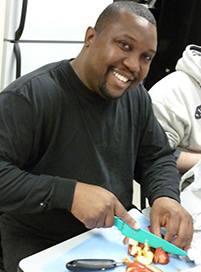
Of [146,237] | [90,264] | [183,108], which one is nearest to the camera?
[90,264]

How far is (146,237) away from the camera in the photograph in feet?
3.26

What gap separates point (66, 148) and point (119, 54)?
0.30m

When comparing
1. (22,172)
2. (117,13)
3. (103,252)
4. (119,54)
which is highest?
(117,13)

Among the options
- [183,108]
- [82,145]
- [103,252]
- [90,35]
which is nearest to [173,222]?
[103,252]

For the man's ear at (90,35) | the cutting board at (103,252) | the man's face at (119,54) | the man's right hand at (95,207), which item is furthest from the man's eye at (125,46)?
the cutting board at (103,252)

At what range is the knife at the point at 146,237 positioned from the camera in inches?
38.7

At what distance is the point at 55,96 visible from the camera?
1.12m

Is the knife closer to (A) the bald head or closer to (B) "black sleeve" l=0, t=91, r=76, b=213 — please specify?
(B) "black sleeve" l=0, t=91, r=76, b=213

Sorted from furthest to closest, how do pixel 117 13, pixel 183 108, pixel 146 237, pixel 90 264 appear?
pixel 183 108 < pixel 117 13 < pixel 146 237 < pixel 90 264

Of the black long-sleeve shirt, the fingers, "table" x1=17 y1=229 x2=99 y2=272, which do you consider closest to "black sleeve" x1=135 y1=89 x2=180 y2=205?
the black long-sleeve shirt

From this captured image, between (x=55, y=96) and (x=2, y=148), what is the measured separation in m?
0.21

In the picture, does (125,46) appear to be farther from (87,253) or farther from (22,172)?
(87,253)

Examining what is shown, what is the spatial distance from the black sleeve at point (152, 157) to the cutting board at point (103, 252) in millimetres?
273

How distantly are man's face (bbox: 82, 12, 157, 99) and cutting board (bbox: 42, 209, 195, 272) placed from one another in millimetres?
402
